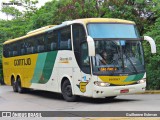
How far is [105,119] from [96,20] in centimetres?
592

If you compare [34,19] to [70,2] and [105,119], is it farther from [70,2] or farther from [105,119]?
[105,119]

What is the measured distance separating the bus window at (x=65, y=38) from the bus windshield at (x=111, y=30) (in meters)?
1.53

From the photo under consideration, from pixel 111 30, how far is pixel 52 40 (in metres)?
3.81

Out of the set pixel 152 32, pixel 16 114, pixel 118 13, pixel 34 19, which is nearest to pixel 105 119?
pixel 16 114

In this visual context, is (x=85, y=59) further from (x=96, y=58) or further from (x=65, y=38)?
(x=65, y=38)

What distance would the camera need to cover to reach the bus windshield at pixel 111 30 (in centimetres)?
1462

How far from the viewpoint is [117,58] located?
14.5 m

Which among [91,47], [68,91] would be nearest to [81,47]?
[91,47]

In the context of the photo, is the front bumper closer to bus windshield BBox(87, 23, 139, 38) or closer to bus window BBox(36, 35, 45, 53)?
bus windshield BBox(87, 23, 139, 38)

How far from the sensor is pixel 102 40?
14.5 m

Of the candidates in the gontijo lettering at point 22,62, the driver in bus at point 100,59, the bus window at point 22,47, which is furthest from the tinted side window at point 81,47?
the bus window at point 22,47

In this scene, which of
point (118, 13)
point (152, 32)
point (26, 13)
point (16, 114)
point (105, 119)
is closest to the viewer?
point (105, 119)

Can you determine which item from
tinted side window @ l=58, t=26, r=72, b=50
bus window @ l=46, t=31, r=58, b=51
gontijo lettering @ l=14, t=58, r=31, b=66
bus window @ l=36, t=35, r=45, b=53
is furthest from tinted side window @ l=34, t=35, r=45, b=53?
tinted side window @ l=58, t=26, r=72, b=50

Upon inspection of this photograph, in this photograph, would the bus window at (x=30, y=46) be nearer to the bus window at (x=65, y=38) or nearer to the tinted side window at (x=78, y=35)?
the bus window at (x=65, y=38)
